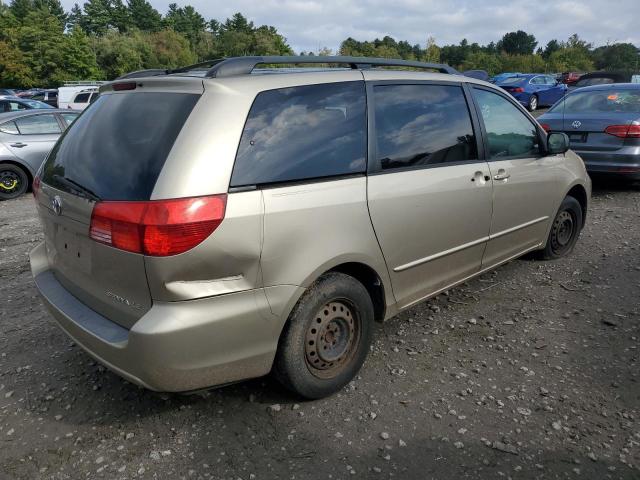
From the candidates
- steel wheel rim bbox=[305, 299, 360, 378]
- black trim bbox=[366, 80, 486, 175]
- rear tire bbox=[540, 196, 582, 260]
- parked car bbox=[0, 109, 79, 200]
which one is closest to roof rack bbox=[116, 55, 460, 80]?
black trim bbox=[366, 80, 486, 175]

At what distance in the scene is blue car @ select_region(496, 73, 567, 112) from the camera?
827 inches

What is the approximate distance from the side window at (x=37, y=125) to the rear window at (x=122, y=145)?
700 centimetres

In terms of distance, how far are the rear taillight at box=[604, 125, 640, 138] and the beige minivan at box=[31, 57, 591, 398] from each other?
15.6 feet

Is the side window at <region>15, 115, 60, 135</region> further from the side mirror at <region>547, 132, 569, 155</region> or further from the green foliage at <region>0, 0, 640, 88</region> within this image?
the green foliage at <region>0, 0, 640, 88</region>

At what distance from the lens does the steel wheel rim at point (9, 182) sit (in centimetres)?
853

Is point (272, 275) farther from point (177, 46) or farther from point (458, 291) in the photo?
point (177, 46)

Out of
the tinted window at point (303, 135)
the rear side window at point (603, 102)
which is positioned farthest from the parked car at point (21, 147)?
the rear side window at point (603, 102)

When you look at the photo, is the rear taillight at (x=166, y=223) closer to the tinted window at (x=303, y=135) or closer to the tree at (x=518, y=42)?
the tinted window at (x=303, y=135)

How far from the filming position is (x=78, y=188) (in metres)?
2.58

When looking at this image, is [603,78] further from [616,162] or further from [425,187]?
[425,187]

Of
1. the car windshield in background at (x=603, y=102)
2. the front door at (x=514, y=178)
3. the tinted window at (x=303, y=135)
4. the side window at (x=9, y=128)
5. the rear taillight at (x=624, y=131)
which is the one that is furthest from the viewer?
the side window at (x=9, y=128)

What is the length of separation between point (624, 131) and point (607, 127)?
0.73ft

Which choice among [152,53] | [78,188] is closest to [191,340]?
[78,188]

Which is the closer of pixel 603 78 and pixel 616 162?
pixel 616 162
